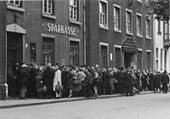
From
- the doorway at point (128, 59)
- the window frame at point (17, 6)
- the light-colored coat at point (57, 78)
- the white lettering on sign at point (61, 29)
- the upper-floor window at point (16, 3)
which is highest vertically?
the upper-floor window at point (16, 3)

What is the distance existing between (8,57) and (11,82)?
4.92 ft

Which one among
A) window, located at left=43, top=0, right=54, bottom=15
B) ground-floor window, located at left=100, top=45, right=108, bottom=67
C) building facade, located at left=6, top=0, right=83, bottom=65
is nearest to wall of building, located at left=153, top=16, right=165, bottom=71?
ground-floor window, located at left=100, top=45, right=108, bottom=67

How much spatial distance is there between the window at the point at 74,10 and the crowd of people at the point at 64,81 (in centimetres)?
417

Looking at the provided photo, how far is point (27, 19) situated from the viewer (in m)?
25.7

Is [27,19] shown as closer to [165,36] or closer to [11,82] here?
[11,82]

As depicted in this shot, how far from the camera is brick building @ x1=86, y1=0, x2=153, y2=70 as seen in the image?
3334 cm

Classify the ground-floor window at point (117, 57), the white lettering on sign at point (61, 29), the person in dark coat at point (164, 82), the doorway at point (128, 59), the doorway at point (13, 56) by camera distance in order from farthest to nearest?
the doorway at point (128, 59) → the ground-floor window at point (117, 57) → the person in dark coat at point (164, 82) → the white lettering on sign at point (61, 29) → the doorway at point (13, 56)

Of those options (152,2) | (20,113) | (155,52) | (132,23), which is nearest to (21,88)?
(20,113)

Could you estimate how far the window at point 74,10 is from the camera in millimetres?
31031

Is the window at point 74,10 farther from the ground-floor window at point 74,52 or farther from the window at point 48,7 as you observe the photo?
the window at point 48,7

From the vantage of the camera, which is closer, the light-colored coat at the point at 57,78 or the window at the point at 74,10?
the light-colored coat at the point at 57,78

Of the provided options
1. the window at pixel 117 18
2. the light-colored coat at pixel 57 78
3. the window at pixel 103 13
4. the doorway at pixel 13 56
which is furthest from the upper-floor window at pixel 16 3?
the window at pixel 117 18

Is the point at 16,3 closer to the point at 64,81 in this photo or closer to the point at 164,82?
the point at 64,81

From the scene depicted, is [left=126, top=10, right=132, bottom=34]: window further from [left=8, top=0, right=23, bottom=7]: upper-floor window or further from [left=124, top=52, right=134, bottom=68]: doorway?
[left=8, top=0, right=23, bottom=7]: upper-floor window
